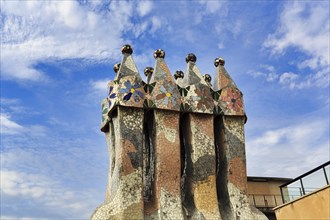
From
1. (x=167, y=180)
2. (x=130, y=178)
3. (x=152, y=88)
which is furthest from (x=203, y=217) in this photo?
(x=152, y=88)

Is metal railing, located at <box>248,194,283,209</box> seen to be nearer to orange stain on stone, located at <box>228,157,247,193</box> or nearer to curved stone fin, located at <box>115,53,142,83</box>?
orange stain on stone, located at <box>228,157,247,193</box>

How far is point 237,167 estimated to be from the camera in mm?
10906

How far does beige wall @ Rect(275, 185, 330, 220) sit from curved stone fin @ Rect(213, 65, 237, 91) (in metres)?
3.86

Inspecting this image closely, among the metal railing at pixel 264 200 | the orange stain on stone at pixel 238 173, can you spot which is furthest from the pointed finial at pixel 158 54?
the metal railing at pixel 264 200

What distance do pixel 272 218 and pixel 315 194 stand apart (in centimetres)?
979

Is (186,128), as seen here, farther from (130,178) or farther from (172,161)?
(130,178)

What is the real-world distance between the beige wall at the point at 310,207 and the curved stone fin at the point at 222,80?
386 centimetres

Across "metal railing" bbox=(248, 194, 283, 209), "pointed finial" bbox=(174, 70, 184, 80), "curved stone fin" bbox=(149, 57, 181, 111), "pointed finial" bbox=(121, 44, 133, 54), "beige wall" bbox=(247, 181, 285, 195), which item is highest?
"pointed finial" bbox=(121, 44, 133, 54)

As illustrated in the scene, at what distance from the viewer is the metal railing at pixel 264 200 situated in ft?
59.3

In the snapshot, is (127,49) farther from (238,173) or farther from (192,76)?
(238,173)

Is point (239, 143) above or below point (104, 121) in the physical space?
below

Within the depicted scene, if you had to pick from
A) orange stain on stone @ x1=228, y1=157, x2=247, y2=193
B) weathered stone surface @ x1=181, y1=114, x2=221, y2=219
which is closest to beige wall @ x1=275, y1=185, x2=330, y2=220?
orange stain on stone @ x1=228, y1=157, x2=247, y2=193

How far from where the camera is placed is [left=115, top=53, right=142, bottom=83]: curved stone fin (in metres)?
10.7

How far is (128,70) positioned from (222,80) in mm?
2974
